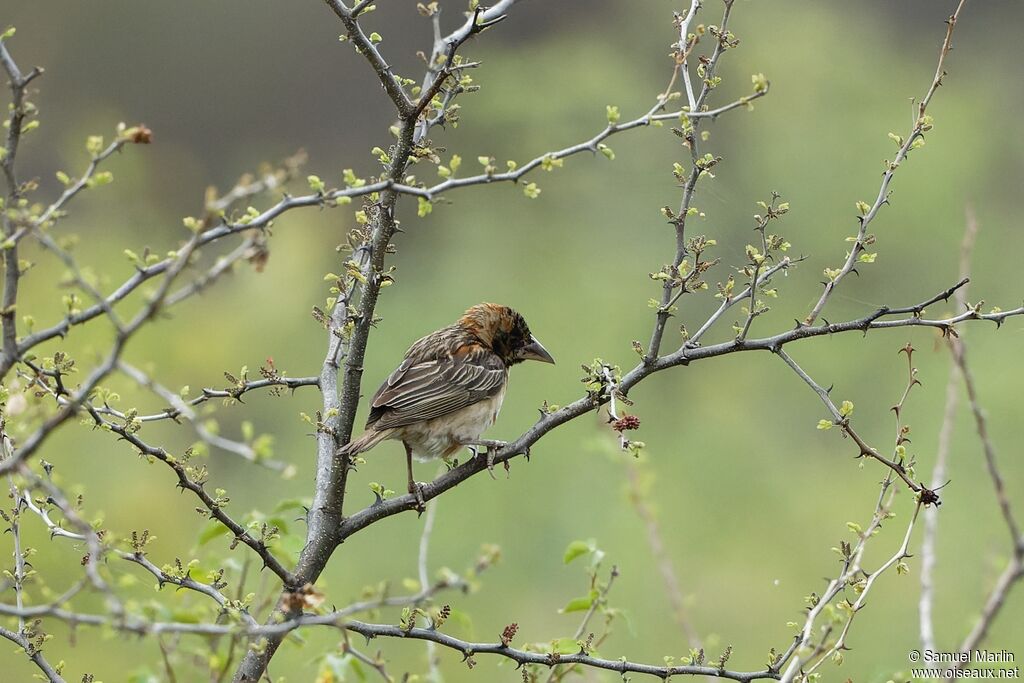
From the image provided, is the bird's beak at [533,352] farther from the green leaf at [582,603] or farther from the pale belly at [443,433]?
the green leaf at [582,603]

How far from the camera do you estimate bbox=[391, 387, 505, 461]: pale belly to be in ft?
15.9

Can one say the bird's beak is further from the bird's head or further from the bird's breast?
the bird's breast

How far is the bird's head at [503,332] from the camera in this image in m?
5.54

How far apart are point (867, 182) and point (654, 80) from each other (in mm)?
2267

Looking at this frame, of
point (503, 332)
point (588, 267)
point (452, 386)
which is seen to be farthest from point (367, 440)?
point (588, 267)

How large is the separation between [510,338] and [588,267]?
5795mm

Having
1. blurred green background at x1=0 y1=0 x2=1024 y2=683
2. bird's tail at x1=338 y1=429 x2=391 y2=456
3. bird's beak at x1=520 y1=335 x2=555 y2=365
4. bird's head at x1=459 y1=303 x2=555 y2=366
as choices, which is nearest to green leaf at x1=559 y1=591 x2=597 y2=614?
bird's tail at x1=338 y1=429 x2=391 y2=456

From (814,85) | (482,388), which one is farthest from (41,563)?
(814,85)

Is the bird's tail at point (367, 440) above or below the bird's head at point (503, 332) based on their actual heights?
below

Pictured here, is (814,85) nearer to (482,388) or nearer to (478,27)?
(482,388)

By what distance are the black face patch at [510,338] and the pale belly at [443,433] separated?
59 cm

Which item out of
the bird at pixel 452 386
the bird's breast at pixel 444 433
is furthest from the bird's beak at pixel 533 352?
the bird's breast at pixel 444 433

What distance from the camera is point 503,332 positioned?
5.59m

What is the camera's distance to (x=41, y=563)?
6895mm
